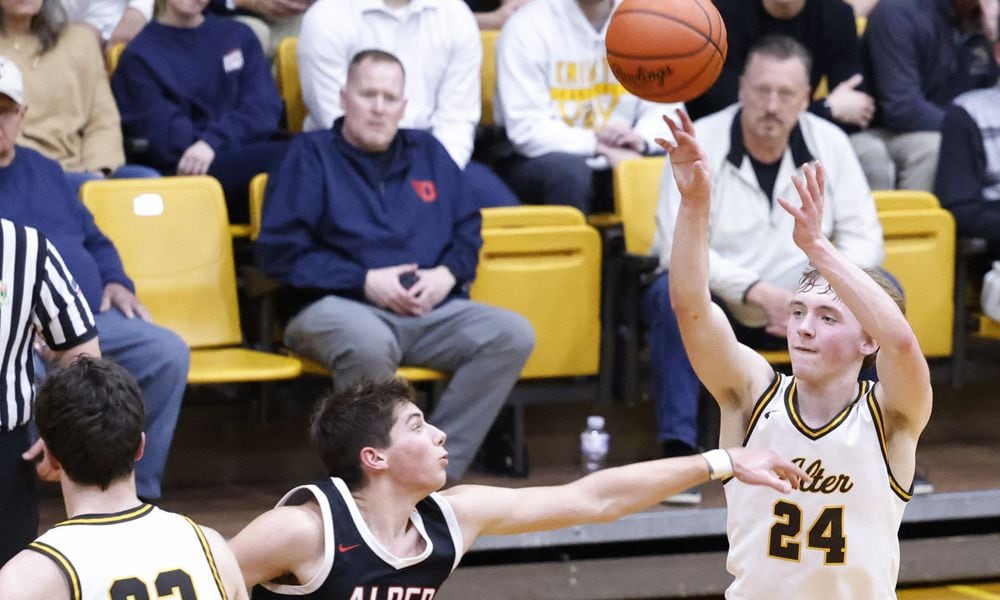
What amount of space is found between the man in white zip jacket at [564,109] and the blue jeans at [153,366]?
182 cm

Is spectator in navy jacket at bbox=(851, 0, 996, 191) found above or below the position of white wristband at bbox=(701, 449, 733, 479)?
above

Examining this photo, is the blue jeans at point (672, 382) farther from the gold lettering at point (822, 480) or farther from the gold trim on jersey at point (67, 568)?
the gold trim on jersey at point (67, 568)

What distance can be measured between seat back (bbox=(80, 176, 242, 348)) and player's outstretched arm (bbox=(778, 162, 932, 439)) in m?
2.89

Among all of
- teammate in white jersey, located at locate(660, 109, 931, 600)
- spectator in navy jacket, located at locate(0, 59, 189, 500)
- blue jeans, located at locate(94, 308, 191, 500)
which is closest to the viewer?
teammate in white jersey, located at locate(660, 109, 931, 600)

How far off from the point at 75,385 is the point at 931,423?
4271mm

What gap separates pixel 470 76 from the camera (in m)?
6.28

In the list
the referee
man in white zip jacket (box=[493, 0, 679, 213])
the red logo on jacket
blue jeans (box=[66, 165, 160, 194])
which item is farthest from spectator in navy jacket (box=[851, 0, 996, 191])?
the referee

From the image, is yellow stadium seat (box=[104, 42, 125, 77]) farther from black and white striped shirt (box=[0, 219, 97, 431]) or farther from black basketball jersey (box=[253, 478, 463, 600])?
black basketball jersey (box=[253, 478, 463, 600])

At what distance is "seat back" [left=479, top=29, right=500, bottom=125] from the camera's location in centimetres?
671

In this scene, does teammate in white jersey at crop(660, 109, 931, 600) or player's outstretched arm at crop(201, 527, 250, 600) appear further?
teammate in white jersey at crop(660, 109, 931, 600)

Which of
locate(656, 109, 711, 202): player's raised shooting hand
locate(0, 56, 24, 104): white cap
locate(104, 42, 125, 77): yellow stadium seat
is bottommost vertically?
locate(656, 109, 711, 202): player's raised shooting hand

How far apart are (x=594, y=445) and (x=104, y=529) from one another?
10.3 ft

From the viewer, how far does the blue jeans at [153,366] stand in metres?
4.93

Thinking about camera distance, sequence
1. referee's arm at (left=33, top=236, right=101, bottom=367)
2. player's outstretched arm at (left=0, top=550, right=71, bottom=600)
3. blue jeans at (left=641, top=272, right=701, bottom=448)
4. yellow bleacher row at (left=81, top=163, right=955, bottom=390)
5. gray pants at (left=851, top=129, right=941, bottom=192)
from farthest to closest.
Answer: gray pants at (left=851, top=129, right=941, bottom=192)
yellow bleacher row at (left=81, top=163, right=955, bottom=390)
blue jeans at (left=641, top=272, right=701, bottom=448)
referee's arm at (left=33, top=236, right=101, bottom=367)
player's outstretched arm at (left=0, top=550, right=71, bottom=600)
